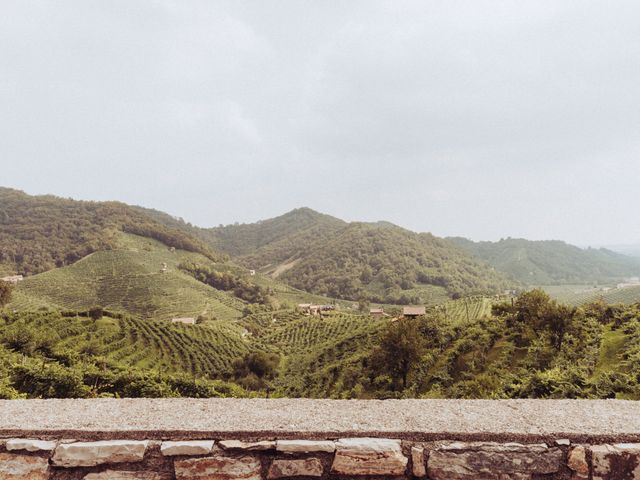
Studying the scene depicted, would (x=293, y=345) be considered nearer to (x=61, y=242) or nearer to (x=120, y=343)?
(x=120, y=343)

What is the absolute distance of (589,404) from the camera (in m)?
2.64

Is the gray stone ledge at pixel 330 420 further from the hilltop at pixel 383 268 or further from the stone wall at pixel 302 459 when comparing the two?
the hilltop at pixel 383 268

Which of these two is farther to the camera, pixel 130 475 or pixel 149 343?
pixel 149 343

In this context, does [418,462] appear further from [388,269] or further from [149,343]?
[388,269]

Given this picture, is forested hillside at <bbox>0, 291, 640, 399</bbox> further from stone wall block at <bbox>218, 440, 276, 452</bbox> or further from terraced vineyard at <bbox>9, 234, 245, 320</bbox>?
terraced vineyard at <bbox>9, 234, 245, 320</bbox>

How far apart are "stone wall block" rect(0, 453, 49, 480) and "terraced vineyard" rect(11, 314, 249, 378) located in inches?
1052

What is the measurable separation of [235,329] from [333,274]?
230ft

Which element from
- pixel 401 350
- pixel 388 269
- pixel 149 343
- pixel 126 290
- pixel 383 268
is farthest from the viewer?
pixel 383 268

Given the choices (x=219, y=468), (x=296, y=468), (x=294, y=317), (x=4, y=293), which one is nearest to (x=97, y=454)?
(x=219, y=468)

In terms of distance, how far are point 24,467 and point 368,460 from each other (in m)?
2.23

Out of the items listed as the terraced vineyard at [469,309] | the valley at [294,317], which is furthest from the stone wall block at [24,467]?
the terraced vineyard at [469,309]

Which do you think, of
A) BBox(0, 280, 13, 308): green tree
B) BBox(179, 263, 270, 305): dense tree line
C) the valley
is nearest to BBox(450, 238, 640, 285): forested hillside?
the valley

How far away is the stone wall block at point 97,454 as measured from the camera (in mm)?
2195

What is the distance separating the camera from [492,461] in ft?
7.04
